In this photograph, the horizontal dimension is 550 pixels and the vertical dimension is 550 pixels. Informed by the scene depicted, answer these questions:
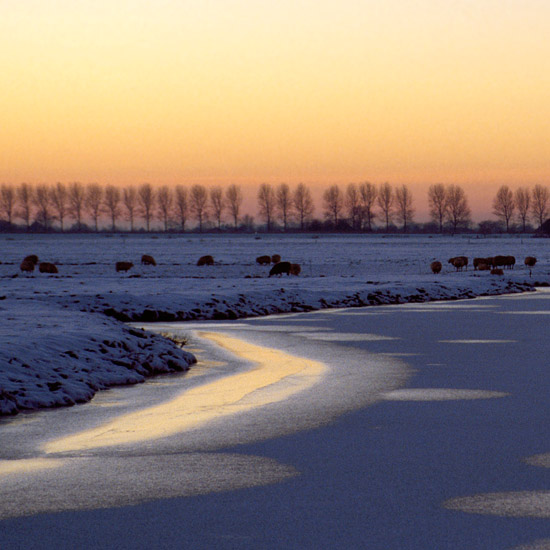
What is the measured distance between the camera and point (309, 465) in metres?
6.96

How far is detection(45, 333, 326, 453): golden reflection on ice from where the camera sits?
8.14 m

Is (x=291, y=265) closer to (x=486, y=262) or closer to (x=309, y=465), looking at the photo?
(x=486, y=262)

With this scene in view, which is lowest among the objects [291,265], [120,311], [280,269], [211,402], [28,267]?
[211,402]

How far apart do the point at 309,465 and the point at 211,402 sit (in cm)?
323

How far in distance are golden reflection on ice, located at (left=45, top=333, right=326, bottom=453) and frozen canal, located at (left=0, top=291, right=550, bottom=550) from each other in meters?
0.05

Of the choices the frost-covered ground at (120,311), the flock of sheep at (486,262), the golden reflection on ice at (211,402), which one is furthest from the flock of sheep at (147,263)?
the golden reflection on ice at (211,402)

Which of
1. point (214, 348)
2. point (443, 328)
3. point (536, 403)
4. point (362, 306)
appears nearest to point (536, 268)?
point (362, 306)

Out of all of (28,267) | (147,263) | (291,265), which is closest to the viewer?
(291,265)

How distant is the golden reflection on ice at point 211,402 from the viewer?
8.14 meters

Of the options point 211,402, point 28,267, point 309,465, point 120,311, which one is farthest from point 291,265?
point 309,465

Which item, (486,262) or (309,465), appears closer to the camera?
(309,465)

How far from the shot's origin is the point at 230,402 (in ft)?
32.7

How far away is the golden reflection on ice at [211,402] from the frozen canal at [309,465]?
2.0 inches

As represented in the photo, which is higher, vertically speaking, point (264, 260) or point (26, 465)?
point (264, 260)
